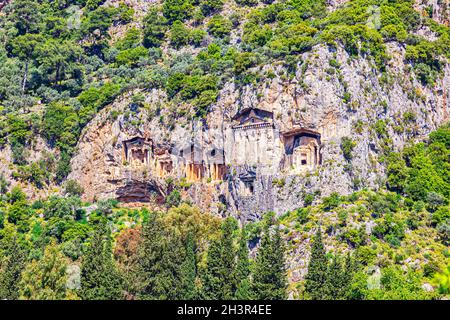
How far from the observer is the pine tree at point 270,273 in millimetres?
92875

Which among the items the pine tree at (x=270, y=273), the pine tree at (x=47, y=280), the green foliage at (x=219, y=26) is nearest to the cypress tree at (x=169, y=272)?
the pine tree at (x=270, y=273)

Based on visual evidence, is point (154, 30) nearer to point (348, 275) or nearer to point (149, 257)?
point (149, 257)

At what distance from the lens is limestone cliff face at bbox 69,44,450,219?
115m

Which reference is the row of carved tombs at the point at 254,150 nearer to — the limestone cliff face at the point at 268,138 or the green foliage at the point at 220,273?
the limestone cliff face at the point at 268,138

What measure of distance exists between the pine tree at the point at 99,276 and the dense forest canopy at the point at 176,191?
5.2 inches

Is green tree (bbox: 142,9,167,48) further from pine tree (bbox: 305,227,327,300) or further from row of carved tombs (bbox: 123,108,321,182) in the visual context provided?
pine tree (bbox: 305,227,327,300)

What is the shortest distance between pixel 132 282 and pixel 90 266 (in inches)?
167

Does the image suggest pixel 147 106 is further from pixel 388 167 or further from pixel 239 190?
pixel 388 167

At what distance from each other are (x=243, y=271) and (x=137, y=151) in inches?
1262

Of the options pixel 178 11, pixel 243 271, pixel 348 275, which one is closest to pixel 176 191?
pixel 243 271

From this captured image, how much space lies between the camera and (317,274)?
9369 cm

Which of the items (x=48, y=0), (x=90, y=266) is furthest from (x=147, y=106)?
(x=48, y=0)

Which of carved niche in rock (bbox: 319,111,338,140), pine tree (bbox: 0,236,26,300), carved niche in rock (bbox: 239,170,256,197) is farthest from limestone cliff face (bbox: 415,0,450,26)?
pine tree (bbox: 0,236,26,300)

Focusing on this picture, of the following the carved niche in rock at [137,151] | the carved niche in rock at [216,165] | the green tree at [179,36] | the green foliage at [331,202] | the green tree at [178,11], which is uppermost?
the green tree at [178,11]
